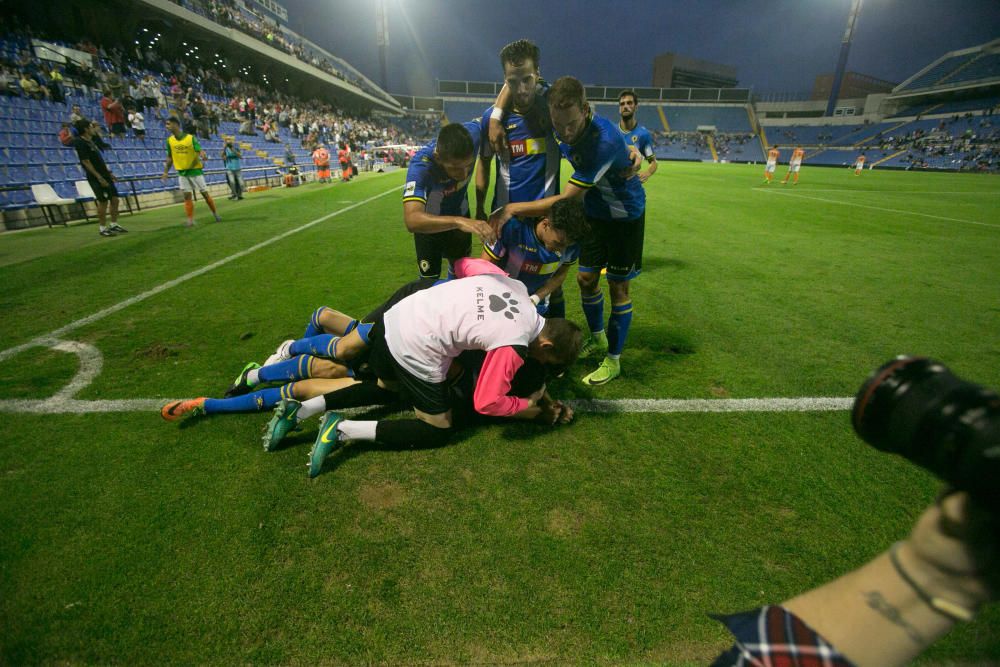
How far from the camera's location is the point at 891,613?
96cm

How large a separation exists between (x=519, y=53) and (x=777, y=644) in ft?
12.0

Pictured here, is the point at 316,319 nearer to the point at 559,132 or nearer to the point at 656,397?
the point at 559,132

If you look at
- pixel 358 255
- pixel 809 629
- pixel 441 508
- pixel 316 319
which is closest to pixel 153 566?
pixel 441 508

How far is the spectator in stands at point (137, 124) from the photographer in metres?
15.9

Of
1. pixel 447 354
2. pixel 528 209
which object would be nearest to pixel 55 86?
pixel 528 209

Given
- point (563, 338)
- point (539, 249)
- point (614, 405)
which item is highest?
point (539, 249)

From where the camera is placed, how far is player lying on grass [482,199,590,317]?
2.91 meters

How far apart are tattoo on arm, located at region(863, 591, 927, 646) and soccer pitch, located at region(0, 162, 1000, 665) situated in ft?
2.98

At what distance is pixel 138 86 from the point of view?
60.6 ft

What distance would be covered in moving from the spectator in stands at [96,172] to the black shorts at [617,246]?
10186 millimetres

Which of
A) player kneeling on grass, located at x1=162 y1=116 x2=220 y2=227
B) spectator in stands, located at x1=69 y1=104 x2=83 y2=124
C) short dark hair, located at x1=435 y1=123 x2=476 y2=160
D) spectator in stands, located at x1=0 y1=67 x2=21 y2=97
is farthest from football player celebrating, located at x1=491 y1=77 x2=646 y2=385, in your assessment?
spectator in stands, located at x1=0 y1=67 x2=21 y2=97

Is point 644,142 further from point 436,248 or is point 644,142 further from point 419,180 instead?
point 419,180

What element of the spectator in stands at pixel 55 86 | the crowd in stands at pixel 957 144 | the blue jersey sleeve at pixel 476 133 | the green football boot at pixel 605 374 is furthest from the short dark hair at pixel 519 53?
the crowd in stands at pixel 957 144

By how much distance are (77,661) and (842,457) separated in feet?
12.6
